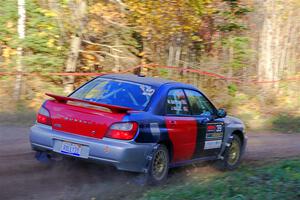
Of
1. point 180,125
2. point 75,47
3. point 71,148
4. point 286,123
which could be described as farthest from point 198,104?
point 286,123

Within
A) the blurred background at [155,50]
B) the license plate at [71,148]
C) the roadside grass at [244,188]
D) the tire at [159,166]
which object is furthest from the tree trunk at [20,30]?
the roadside grass at [244,188]

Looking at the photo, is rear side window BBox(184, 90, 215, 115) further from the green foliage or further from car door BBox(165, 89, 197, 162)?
the green foliage

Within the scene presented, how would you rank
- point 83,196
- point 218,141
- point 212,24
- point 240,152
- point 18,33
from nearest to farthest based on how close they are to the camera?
point 83,196, point 218,141, point 240,152, point 18,33, point 212,24

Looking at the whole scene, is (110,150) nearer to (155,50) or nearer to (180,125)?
(180,125)

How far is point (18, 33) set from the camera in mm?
14875

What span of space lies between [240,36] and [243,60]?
0.93 m

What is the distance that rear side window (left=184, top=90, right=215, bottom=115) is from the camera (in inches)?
345

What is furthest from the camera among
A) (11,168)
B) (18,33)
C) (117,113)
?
→ (18,33)

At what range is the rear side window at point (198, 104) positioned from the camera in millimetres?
8773

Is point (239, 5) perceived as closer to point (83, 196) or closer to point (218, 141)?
point (218, 141)

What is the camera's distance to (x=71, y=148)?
24.2 feet

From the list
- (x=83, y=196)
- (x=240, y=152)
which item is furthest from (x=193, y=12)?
(x=83, y=196)

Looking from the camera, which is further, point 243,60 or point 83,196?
point 243,60

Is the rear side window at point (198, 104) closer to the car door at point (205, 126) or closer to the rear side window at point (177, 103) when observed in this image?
the car door at point (205, 126)
